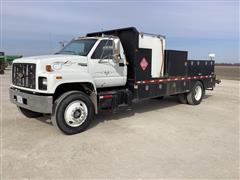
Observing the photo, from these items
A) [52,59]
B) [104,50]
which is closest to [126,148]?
[52,59]

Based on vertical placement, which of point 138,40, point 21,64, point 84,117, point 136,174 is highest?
point 138,40

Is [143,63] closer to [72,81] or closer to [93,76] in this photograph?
[93,76]

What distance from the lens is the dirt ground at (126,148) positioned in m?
4.05

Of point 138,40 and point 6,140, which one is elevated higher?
point 138,40

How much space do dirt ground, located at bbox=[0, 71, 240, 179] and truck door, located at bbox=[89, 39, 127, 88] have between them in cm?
114

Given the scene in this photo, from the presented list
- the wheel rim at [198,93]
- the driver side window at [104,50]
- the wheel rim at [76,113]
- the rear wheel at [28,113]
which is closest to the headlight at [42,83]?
the wheel rim at [76,113]

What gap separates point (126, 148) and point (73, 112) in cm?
165

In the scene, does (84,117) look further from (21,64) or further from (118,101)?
(21,64)

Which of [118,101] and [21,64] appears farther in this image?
[118,101]

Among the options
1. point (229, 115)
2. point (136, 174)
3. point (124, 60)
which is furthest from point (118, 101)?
point (229, 115)

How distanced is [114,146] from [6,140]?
7.68 ft

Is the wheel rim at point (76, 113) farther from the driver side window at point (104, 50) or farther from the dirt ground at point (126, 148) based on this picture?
the driver side window at point (104, 50)

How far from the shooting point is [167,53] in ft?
28.6

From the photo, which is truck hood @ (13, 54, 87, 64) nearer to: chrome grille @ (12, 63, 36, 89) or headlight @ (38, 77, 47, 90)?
chrome grille @ (12, 63, 36, 89)
